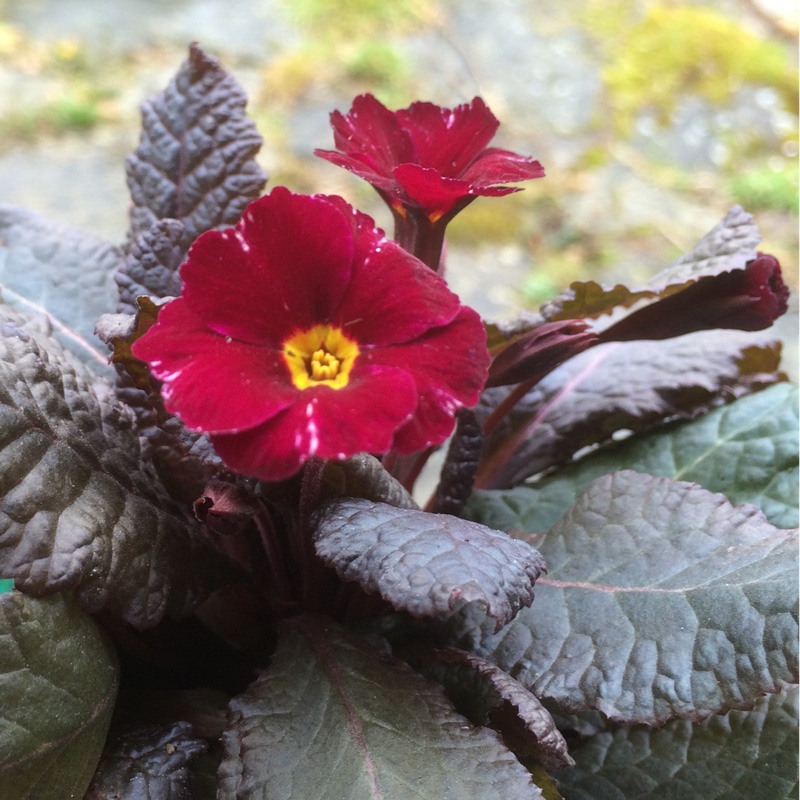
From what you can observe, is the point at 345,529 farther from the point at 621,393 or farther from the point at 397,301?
the point at 621,393

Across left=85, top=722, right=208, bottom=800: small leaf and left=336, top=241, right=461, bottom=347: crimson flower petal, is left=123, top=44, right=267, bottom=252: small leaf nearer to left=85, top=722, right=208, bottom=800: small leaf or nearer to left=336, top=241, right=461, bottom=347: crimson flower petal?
left=336, top=241, right=461, bottom=347: crimson flower petal

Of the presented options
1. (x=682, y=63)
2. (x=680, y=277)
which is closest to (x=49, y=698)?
(x=680, y=277)

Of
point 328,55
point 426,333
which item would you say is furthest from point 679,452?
point 328,55

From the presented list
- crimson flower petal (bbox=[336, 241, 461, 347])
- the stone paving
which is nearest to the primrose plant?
crimson flower petal (bbox=[336, 241, 461, 347])

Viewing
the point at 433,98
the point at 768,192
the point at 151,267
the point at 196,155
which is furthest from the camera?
the point at 433,98

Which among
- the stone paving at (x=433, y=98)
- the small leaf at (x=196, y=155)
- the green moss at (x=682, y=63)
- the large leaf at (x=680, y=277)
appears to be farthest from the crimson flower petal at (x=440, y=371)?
the green moss at (x=682, y=63)

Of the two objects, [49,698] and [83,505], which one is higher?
[83,505]

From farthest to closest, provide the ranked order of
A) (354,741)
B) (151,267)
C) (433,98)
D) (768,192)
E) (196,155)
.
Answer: (433,98) → (768,192) → (196,155) → (151,267) → (354,741)
